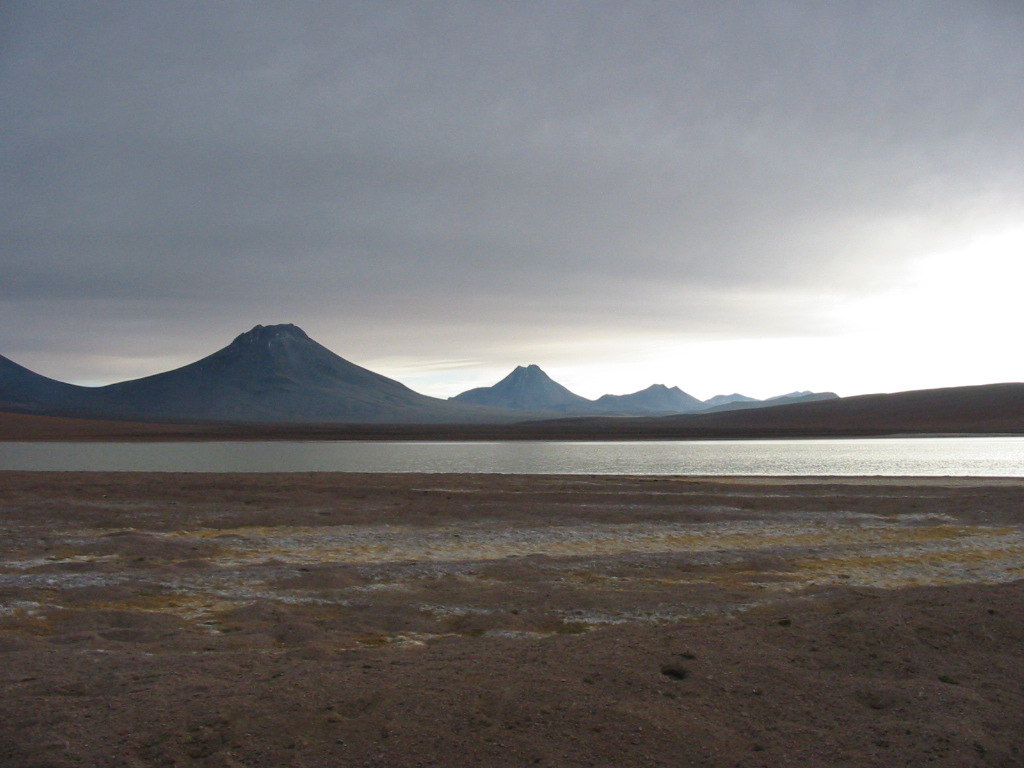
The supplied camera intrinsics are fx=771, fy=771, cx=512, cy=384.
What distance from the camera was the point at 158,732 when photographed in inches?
226

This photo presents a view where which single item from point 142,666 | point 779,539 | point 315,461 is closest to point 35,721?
point 142,666

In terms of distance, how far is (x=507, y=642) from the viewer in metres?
8.49

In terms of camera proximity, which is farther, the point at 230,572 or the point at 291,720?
the point at 230,572

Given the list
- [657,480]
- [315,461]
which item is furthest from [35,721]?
[315,461]

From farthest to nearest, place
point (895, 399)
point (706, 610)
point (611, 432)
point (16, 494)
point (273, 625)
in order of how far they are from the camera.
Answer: point (895, 399) → point (611, 432) → point (16, 494) → point (706, 610) → point (273, 625)

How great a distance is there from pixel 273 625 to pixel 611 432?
97.1m

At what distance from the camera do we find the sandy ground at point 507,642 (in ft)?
18.8

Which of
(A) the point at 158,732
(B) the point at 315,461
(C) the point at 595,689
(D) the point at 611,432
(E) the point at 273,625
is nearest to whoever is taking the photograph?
(A) the point at 158,732

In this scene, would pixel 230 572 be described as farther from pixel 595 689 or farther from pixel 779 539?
pixel 779 539

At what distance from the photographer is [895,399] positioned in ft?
410

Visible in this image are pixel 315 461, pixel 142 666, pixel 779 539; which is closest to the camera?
pixel 142 666

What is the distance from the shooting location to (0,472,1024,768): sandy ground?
5730 millimetres

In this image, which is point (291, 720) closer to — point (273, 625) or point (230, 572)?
point (273, 625)

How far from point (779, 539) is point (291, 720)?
43.6ft
